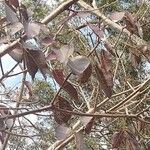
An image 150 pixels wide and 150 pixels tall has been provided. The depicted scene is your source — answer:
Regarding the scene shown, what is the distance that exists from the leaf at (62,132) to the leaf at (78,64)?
0.50ft

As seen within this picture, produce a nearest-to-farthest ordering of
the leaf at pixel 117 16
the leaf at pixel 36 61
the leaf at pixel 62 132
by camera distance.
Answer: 1. the leaf at pixel 36 61
2. the leaf at pixel 62 132
3. the leaf at pixel 117 16

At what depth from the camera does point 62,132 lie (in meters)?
0.70

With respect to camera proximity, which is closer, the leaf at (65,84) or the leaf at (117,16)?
the leaf at (65,84)

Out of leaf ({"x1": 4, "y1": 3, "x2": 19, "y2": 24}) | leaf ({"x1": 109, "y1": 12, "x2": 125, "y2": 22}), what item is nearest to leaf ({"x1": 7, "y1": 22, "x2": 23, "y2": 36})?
leaf ({"x1": 4, "y1": 3, "x2": 19, "y2": 24})

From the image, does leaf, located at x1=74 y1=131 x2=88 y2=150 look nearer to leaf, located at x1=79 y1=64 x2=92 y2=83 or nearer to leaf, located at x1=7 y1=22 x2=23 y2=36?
leaf, located at x1=79 y1=64 x2=92 y2=83

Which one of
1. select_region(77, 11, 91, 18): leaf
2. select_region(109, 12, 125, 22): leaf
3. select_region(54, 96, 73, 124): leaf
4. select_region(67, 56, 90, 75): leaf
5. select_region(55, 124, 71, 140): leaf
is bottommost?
select_region(55, 124, 71, 140): leaf

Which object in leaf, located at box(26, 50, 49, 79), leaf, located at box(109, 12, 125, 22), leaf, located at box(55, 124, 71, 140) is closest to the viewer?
leaf, located at box(26, 50, 49, 79)

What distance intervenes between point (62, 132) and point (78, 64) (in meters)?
0.16

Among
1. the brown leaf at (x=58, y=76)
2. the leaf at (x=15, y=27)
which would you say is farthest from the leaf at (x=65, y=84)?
the leaf at (x=15, y=27)

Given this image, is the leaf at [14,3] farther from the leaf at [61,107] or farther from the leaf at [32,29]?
the leaf at [61,107]

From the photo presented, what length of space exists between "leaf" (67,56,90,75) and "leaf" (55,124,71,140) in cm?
15

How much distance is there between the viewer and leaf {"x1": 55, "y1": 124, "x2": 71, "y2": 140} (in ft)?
2.28

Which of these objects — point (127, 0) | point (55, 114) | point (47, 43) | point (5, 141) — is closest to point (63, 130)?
point (55, 114)

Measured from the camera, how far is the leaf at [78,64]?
582 mm
